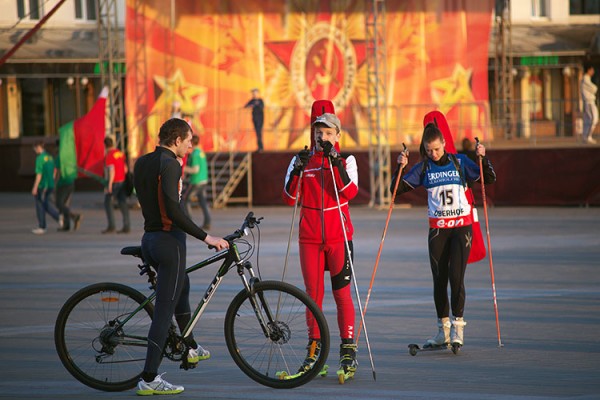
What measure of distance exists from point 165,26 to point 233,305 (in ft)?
90.0

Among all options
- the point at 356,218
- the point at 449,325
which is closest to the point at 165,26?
the point at 356,218

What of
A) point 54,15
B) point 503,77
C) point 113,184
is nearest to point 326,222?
point 113,184

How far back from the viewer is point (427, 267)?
14.9 metres

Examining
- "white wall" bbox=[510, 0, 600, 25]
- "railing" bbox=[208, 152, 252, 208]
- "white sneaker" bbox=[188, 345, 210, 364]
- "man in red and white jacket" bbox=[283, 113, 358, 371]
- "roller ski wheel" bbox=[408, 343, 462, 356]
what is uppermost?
"white wall" bbox=[510, 0, 600, 25]

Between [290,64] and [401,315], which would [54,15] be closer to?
[290,64]

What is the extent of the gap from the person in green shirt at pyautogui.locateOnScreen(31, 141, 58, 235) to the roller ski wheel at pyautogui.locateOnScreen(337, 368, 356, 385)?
15.0 m

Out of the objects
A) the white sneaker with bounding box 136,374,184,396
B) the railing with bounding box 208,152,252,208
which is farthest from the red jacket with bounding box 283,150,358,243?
the railing with bounding box 208,152,252,208

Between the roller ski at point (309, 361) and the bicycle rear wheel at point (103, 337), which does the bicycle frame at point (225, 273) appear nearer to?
the bicycle rear wheel at point (103, 337)

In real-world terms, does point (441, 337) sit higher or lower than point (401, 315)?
higher

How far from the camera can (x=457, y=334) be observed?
358 inches

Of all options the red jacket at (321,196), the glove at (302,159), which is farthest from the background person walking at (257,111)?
the glove at (302,159)

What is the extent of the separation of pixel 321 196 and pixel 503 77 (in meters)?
31.8

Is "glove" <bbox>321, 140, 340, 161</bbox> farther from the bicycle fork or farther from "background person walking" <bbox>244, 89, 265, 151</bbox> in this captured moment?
"background person walking" <bbox>244, 89, 265, 151</bbox>

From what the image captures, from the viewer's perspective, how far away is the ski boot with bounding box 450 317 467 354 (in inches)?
353
